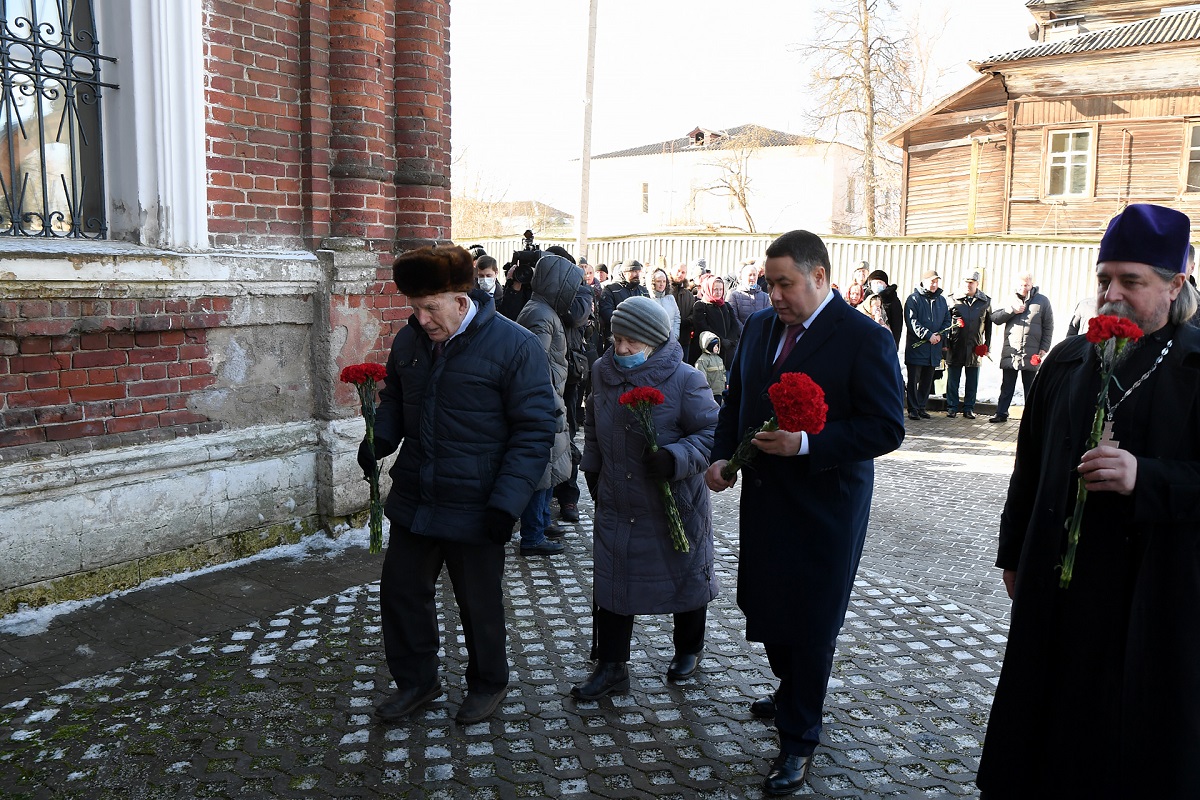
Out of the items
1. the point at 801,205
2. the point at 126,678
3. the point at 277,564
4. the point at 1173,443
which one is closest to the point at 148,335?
the point at 277,564

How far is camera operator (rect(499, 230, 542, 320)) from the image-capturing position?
25.4 feet

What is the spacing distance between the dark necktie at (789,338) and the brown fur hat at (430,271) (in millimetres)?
1315

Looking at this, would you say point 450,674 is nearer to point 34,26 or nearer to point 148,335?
point 148,335

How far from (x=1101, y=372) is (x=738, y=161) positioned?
144 ft

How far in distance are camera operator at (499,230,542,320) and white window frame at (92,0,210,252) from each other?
8.46 feet

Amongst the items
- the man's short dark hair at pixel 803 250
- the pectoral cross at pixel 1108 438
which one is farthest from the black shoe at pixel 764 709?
the pectoral cross at pixel 1108 438

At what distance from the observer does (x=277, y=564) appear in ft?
20.1

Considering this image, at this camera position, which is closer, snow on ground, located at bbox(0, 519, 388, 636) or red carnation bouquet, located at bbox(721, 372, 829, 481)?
red carnation bouquet, located at bbox(721, 372, 829, 481)

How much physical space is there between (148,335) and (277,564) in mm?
1594

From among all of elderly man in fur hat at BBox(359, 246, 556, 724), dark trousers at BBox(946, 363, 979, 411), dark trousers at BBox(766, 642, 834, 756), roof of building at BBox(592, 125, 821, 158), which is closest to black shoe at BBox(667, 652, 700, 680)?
elderly man in fur hat at BBox(359, 246, 556, 724)

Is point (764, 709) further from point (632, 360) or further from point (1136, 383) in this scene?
point (1136, 383)

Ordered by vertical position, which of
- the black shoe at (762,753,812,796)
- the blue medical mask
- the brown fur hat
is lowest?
the black shoe at (762,753,812,796)

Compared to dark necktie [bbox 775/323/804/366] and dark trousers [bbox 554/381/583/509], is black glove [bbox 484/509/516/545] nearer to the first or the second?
dark necktie [bbox 775/323/804/366]

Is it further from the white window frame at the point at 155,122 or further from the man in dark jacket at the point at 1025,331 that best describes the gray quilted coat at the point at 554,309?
the man in dark jacket at the point at 1025,331
